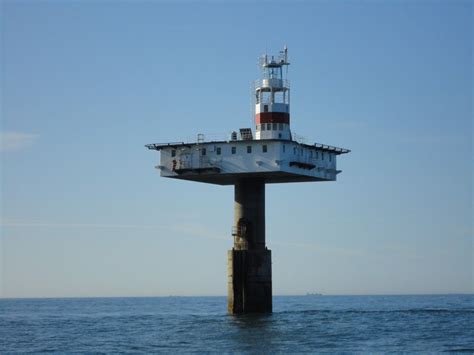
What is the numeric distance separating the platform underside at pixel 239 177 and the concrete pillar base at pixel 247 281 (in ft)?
15.9

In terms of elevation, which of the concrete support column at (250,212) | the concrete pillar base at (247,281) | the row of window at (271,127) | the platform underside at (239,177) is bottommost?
the concrete pillar base at (247,281)

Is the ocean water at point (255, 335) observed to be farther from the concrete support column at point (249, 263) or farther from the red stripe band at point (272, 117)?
the red stripe band at point (272, 117)

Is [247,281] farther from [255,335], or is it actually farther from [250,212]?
[255,335]

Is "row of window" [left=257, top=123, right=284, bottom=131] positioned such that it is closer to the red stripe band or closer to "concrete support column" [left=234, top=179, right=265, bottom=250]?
the red stripe band

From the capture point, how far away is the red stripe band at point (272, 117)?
62875 millimetres

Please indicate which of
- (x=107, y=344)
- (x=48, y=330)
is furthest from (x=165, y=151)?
(x=107, y=344)

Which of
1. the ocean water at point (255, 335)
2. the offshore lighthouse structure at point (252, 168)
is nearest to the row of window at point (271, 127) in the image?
the offshore lighthouse structure at point (252, 168)

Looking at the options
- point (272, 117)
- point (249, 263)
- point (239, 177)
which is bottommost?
point (249, 263)

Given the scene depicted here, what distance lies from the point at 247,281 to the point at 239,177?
22.1ft

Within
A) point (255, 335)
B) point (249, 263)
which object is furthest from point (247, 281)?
Answer: point (255, 335)

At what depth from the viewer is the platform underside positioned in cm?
6147

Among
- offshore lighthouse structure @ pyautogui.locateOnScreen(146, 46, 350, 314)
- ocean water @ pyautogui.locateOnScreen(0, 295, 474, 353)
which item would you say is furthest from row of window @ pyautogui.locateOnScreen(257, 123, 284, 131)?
ocean water @ pyautogui.locateOnScreen(0, 295, 474, 353)

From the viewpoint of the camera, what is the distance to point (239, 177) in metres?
62.5

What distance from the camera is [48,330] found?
2383 inches
